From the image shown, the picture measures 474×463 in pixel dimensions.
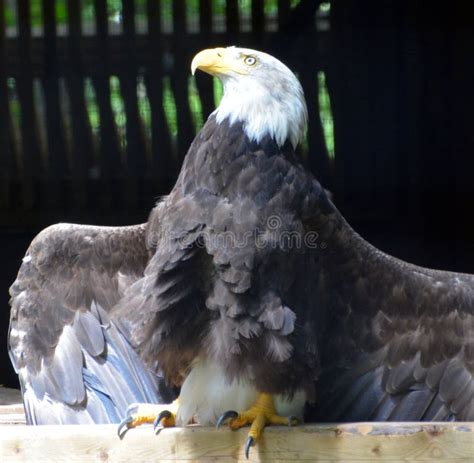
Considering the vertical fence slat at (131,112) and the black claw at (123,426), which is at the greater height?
the vertical fence slat at (131,112)

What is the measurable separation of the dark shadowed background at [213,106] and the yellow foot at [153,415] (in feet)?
9.62

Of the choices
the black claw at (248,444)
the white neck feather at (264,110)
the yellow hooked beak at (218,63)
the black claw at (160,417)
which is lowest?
the black claw at (248,444)

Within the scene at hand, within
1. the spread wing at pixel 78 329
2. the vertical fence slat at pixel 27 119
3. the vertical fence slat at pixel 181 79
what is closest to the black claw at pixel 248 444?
the spread wing at pixel 78 329

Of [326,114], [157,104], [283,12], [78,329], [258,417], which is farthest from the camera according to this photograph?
[157,104]

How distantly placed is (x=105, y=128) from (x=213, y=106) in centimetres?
67

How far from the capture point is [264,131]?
464 centimetres

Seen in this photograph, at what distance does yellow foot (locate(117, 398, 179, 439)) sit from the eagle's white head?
3.43 feet

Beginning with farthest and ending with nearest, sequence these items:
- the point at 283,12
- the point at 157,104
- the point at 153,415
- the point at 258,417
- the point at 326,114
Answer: the point at 157,104 → the point at 326,114 → the point at 283,12 → the point at 153,415 → the point at 258,417

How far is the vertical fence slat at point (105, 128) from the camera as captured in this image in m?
7.43

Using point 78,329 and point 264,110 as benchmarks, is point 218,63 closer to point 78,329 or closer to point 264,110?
point 264,110

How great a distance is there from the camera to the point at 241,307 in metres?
4.47

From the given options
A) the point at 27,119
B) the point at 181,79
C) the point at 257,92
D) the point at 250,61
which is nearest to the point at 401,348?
the point at 257,92

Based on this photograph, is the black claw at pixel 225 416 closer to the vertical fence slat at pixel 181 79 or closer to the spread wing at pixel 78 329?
the spread wing at pixel 78 329

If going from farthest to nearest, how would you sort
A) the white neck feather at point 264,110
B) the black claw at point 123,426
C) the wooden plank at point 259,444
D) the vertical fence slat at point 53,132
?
the vertical fence slat at point 53,132, the white neck feather at point 264,110, the black claw at point 123,426, the wooden plank at point 259,444
